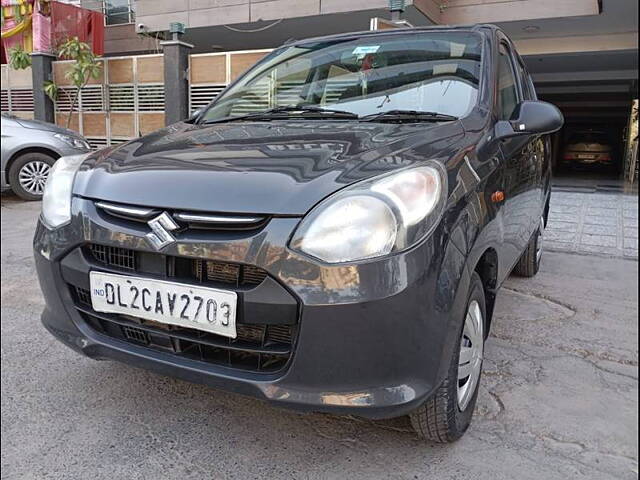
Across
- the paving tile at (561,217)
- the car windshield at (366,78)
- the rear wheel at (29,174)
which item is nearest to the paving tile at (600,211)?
the paving tile at (561,217)

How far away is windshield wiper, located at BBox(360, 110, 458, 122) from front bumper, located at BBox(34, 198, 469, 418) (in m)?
0.74

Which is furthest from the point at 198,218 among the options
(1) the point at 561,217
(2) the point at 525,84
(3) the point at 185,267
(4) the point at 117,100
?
(4) the point at 117,100

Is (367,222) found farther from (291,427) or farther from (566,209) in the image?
(566,209)

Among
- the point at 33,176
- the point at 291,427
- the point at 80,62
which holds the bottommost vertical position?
the point at 291,427

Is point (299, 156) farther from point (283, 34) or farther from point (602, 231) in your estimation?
point (283, 34)

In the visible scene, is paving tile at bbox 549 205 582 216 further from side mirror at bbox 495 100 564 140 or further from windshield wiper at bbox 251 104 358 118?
windshield wiper at bbox 251 104 358 118

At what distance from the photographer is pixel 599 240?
5.21 metres

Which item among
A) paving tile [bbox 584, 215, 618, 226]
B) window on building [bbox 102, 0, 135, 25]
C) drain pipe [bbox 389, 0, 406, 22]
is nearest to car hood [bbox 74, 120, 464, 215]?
paving tile [bbox 584, 215, 618, 226]

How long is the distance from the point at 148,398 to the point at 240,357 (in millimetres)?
715

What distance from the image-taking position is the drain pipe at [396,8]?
8234 mm

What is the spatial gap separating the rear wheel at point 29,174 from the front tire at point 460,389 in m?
6.26

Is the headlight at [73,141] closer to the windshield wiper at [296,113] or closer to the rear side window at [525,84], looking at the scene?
the windshield wiper at [296,113]

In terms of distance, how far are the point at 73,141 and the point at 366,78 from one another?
5631 mm

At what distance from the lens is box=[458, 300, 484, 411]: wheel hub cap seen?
1.93m
